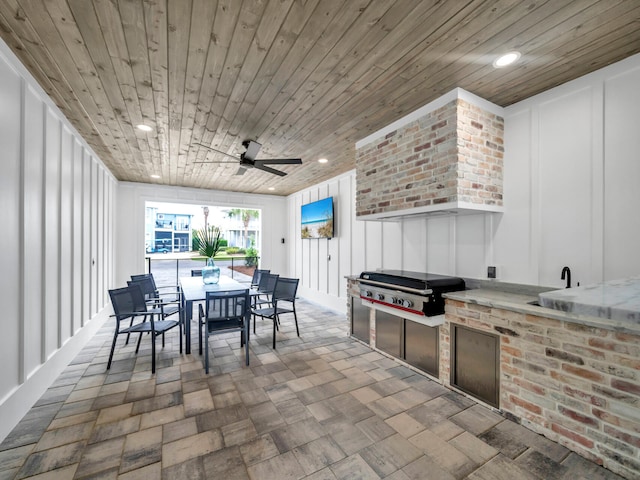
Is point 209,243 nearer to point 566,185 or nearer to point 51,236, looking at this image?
point 51,236

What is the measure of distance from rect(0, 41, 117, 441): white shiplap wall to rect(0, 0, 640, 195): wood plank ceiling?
0.35m

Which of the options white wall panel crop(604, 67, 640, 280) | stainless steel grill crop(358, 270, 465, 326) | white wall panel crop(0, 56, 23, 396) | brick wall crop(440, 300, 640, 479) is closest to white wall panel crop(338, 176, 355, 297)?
stainless steel grill crop(358, 270, 465, 326)

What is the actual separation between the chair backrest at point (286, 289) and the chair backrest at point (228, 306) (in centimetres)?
84

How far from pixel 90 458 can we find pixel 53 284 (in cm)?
180

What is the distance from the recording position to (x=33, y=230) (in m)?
2.40

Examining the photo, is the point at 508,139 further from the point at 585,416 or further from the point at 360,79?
the point at 585,416

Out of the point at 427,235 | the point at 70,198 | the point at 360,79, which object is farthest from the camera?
the point at 427,235

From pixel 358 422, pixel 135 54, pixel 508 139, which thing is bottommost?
pixel 358 422

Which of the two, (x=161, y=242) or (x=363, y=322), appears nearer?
(x=363, y=322)

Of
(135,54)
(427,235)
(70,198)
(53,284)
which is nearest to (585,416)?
(427,235)

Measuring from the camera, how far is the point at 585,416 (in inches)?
72.5

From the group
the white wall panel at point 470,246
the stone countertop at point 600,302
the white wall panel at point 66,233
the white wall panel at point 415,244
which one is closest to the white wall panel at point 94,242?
the white wall panel at point 66,233

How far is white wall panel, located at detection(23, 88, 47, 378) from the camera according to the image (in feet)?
7.44

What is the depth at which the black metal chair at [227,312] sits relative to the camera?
3.13 m
